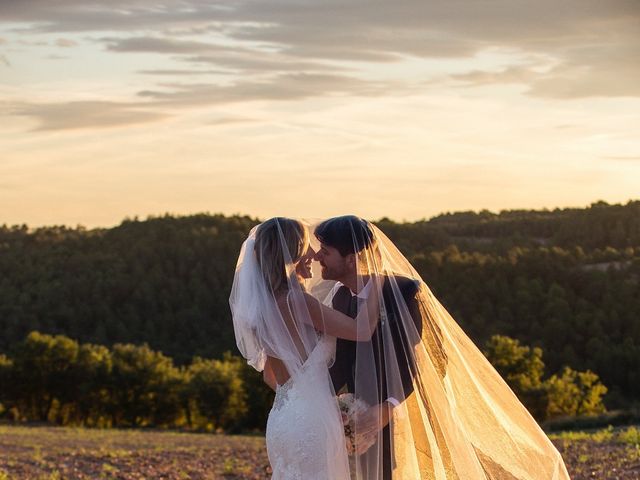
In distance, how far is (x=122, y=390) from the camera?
160ft

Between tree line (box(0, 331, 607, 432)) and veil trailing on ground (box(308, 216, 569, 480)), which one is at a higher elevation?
veil trailing on ground (box(308, 216, 569, 480))

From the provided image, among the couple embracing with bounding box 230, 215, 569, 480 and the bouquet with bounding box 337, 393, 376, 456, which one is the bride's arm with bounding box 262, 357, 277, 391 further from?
the bouquet with bounding box 337, 393, 376, 456

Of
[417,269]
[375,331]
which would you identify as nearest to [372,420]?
[375,331]

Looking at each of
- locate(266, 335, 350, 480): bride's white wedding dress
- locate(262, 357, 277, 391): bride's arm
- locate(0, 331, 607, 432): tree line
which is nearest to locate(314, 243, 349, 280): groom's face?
locate(266, 335, 350, 480): bride's white wedding dress

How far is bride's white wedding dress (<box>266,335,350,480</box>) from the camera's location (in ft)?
15.6

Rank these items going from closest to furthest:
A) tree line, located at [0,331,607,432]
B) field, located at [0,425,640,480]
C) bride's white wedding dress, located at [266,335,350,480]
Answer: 1. bride's white wedding dress, located at [266,335,350,480]
2. field, located at [0,425,640,480]
3. tree line, located at [0,331,607,432]

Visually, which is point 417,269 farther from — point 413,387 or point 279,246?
point 279,246

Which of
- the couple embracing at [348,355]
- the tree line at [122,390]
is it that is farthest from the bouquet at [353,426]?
the tree line at [122,390]

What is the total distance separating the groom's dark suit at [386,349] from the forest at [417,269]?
30908mm

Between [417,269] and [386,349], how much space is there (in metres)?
71.4

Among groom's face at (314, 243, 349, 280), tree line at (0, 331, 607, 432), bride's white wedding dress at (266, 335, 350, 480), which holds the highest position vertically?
groom's face at (314, 243, 349, 280)

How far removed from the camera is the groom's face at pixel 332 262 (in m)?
4.88

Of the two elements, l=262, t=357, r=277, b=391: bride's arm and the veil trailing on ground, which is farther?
l=262, t=357, r=277, b=391: bride's arm

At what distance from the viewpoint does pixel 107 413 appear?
48094mm
